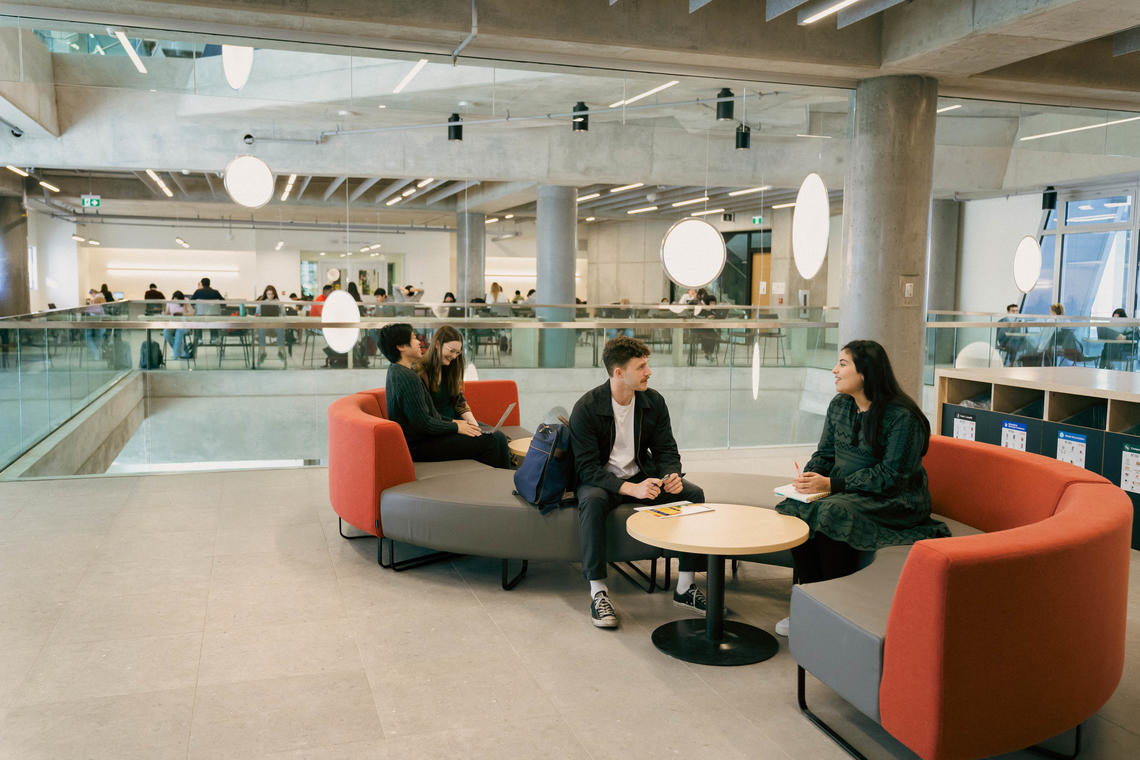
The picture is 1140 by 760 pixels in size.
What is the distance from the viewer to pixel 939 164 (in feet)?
26.6

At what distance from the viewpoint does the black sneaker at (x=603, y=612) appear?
12.1ft

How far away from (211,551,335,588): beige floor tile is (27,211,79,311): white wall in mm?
6267

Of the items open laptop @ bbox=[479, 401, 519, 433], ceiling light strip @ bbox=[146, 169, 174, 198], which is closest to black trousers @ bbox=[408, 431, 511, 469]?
open laptop @ bbox=[479, 401, 519, 433]

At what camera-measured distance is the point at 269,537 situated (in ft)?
16.4

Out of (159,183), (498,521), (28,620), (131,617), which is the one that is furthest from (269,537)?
(159,183)

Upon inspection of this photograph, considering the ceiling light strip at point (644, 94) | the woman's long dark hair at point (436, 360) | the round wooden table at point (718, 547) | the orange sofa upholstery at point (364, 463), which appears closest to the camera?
the round wooden table at point (718, 547)

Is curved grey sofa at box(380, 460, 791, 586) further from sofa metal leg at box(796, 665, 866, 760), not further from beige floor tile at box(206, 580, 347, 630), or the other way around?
sofa metal leg at box(796, 665, 866, 760)

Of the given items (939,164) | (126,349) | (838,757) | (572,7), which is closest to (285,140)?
(126,349)

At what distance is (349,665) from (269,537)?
6.29ft

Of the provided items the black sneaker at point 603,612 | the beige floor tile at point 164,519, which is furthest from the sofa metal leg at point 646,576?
the beige floor tile at point 164,519

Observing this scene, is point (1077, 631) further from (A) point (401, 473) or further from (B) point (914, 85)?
(B) point (914, 85)

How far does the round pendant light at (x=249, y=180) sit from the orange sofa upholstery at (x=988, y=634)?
6261mm

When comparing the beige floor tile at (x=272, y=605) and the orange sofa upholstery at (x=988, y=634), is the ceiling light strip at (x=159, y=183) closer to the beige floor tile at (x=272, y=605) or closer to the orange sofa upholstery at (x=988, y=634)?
the beige floor tile at (x=272, y=605)

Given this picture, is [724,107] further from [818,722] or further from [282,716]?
[282,716]
